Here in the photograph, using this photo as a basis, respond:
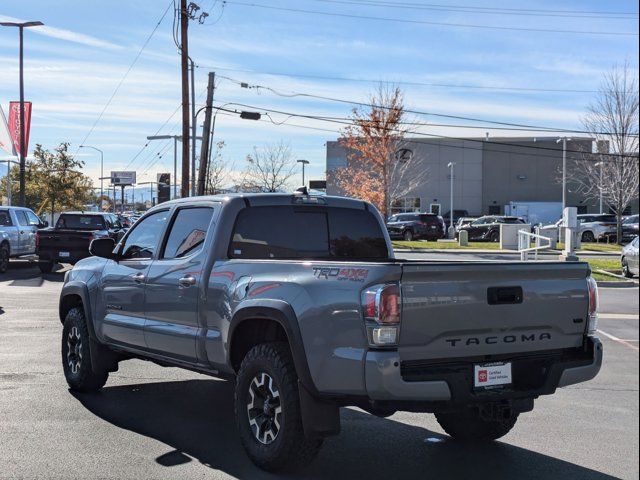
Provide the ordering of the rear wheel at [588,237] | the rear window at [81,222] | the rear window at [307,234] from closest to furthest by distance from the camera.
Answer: the rear window at [307,234], the rear window at [81,222], the rear wheel at [588,237]

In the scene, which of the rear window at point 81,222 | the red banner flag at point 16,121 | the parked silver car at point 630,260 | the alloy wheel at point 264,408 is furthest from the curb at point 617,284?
the red banner flag at point 16,121

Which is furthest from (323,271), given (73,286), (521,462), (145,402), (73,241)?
(73,241)

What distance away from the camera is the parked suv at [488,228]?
43781mm

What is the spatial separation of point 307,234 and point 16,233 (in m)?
18.4

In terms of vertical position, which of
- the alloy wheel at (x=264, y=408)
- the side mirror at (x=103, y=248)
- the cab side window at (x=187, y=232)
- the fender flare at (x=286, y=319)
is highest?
the cab side window at (x=187, y=232)

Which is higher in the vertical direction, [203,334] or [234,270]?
[234,270]

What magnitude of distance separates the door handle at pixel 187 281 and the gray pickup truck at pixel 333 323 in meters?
0.02

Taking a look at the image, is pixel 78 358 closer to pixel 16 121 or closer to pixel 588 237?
pixel 16 121

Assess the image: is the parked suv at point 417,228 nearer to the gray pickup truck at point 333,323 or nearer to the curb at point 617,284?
the curb at point 617,284

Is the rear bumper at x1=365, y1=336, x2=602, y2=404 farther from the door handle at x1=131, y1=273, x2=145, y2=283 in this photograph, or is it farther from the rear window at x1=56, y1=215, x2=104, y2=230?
the rear window at x1=56, y1=215, x2=104, y2=230

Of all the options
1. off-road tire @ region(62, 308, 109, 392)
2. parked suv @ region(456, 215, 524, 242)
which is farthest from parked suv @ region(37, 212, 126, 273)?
parked suv @ region(456, 215, 524, 242)

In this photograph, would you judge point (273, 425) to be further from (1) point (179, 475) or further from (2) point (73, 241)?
(2) point (73, 241)

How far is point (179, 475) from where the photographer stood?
4.80m

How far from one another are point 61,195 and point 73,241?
38.5 m
